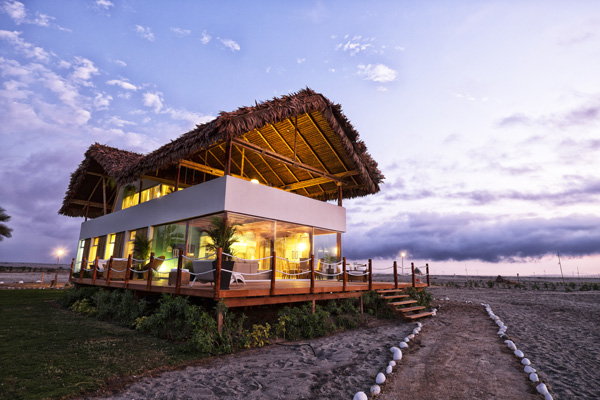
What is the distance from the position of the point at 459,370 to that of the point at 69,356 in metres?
6.24

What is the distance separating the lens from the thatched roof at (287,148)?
30.4ft

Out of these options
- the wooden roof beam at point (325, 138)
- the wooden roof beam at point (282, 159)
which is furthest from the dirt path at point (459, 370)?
the wooden roof beam at point (325, 138)

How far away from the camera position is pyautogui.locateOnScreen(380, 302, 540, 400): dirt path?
3895mm

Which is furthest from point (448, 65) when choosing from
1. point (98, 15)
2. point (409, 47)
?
point (98, 15)

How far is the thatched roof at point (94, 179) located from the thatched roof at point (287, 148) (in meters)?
2.76

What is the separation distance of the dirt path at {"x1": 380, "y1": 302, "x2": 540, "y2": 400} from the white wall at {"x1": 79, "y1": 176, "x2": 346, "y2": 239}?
586 cm

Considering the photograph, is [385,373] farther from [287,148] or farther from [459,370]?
[287,148]

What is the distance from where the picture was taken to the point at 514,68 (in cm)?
1180

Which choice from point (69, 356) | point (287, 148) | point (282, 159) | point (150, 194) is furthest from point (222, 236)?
point (150, 194)

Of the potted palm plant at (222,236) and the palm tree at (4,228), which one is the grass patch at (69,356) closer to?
the potted palm plant at (222,236)

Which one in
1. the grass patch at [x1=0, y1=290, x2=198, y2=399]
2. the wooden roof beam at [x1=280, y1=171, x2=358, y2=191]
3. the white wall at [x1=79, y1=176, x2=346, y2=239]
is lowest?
the grass patch at [x1=0, y1=290, x2=198, y2=399]

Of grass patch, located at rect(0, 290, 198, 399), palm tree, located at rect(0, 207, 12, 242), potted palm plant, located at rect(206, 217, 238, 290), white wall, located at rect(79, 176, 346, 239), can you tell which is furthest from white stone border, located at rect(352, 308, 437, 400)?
palm tree, located at rect(0, 207, 12, 242)

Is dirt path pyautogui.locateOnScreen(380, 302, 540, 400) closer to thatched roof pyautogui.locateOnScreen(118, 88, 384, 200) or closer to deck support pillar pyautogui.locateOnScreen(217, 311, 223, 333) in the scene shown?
deck support pillar pyautogui.locateOnScreen(217, 311, 223, 333)

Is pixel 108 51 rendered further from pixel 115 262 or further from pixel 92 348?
pixel 92 348
